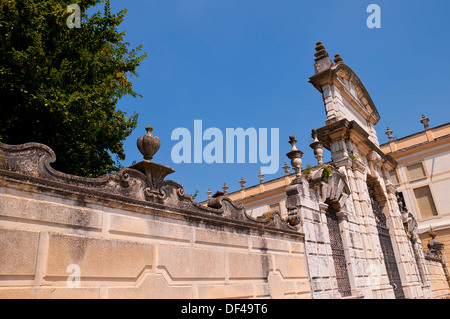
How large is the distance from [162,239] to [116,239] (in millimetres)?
747

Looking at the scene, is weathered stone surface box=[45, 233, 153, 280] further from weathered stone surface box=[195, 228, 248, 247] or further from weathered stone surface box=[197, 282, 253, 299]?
weathered stone surface box=[197, 282, 253, 299]

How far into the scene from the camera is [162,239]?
4742mm

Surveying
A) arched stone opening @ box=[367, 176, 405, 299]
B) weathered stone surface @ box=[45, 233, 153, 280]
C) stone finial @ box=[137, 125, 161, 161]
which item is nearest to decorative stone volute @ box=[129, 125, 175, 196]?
stone finial @ box=[137, 125, 161, 161]

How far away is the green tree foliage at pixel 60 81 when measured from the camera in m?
7.85

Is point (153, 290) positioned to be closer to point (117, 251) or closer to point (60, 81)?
point (117, 251)

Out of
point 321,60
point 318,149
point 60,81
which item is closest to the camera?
point 60,81

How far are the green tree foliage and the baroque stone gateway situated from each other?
14.3 ft

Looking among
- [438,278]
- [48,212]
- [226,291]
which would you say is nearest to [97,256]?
[48,212]

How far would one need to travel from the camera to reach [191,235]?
5.18 m

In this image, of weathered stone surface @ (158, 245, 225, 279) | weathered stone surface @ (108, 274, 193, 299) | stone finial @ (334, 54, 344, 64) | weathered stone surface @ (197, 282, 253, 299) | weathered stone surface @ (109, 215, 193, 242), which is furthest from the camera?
A: stone finial @ (334, 54, 344, 64)

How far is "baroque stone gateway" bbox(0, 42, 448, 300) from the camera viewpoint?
3.47 metres

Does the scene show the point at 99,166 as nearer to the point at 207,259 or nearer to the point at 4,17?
the point at 4,17

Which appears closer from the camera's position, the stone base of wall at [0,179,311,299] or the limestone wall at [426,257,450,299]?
the stone base of wall at [0,179,311,299]
